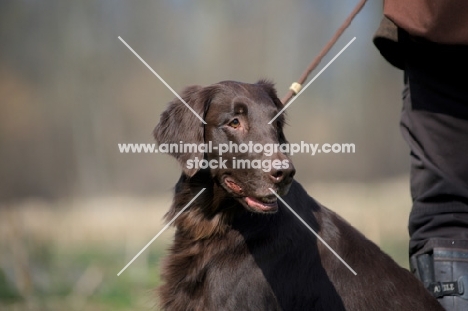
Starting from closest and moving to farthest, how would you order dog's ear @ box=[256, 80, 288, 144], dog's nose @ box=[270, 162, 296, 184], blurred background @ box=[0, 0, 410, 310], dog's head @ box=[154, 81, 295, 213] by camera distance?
dog's nose @ box=[270, 162, 296, 184]
dog's head @ box=[154, 81, 295, 213]
dog's ear @ box=[256, 80, 288, 144]
blurred background @ box=[0, 0, 410, 310]

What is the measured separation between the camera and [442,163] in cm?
370

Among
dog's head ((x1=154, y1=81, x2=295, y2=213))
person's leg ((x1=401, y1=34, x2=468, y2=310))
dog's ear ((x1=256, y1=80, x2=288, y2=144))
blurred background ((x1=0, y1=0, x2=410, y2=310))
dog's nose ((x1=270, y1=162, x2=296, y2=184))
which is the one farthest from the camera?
blurred background ((x1=0, y1=0, x2=410, y2=310))

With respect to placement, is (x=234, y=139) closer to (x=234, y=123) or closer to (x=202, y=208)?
(x=234, y=123)

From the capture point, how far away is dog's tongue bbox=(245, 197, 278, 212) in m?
3.42

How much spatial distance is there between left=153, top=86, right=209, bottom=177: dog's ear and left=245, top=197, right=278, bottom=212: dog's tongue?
0.33m

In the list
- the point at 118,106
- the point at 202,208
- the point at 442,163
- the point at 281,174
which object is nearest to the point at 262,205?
the point at 281,174

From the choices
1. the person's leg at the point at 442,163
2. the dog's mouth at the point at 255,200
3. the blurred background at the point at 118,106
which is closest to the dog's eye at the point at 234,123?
the dog's mouth at the point at 255,200

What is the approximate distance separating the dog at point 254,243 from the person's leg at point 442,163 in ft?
0.49

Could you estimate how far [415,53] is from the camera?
12.3 feet

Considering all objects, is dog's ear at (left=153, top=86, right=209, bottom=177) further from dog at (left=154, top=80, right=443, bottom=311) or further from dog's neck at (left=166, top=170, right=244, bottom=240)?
dog's neck at (left=166, top=170, right=244, bottom=240)

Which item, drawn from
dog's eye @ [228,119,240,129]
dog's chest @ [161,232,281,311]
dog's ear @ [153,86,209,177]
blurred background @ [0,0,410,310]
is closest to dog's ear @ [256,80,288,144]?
dog's eye @ [228,119,240,129]

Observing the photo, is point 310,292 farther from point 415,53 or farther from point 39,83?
point 39,83

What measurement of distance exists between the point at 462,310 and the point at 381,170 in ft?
14.1

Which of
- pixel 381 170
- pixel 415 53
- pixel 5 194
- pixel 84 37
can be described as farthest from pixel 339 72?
pixel 415 53
